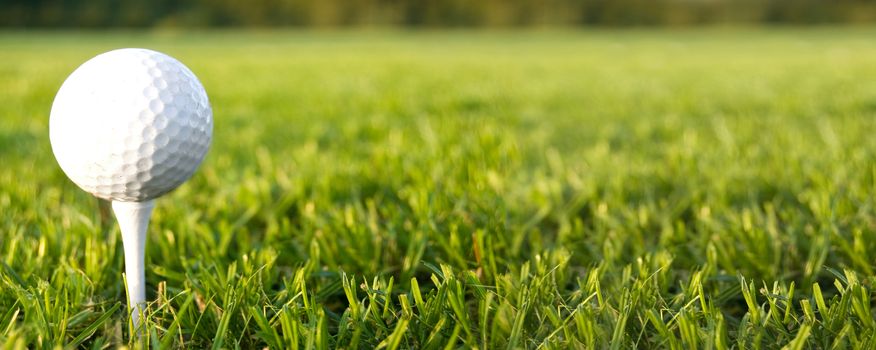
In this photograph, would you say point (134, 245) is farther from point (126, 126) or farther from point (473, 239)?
point (473, 239)

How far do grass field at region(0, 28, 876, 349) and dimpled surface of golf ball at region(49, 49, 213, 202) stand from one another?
24 centimetres

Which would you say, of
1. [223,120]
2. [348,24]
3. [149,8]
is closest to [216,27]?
[149,8]

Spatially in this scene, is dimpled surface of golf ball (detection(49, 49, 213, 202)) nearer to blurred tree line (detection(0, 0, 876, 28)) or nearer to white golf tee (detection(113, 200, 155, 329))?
white golf tee (detection(113, 200, 155, 329))

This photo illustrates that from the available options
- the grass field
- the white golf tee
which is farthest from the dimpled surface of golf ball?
the grass field

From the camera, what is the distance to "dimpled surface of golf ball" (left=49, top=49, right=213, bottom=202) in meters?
1.24

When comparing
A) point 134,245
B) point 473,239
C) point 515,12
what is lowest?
point 515,12

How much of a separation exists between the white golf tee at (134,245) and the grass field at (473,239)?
0.07 meters

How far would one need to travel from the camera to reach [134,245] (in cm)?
122

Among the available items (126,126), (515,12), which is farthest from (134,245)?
(515,12)

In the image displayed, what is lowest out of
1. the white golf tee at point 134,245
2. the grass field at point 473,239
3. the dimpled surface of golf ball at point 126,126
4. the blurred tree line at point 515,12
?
the blurred tree line at point 515,12

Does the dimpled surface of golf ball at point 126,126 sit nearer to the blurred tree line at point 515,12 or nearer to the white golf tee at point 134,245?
the white golf tee at point 134,245

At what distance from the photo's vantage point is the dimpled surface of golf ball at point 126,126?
4.07ft

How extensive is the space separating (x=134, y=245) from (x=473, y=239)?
0.80 metres

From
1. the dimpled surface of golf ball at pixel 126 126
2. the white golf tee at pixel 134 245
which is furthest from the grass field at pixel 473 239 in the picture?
the dimpled surface of golf ball at pixel 126 126
